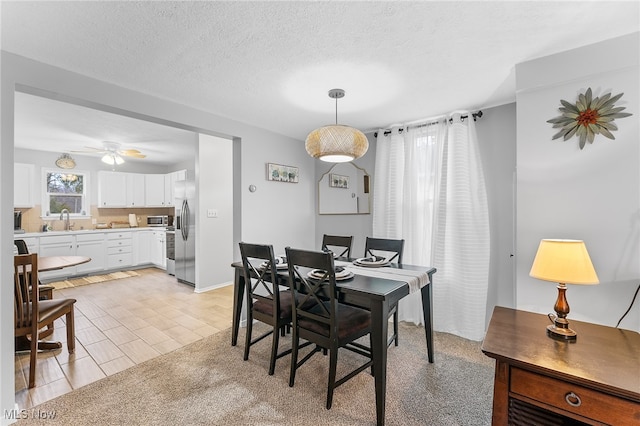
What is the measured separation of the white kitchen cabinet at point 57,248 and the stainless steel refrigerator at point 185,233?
2000mm

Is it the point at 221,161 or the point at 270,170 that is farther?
the point at 221,161

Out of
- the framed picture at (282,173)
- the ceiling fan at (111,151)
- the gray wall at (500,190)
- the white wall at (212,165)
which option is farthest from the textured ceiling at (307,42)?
the ceiling fan at (111,151)

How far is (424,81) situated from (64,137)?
5.25 m

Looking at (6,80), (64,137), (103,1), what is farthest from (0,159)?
(64,137)

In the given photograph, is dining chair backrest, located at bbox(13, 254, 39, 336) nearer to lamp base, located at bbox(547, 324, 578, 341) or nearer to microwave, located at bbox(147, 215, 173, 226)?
lamp base, located at bbox(547, 324, 578, 341)

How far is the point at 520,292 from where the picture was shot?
213 centimetres

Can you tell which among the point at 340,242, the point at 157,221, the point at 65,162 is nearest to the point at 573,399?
the point at 340,242

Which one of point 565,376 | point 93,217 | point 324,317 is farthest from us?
point 93,217

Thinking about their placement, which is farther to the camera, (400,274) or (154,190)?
(154,190)

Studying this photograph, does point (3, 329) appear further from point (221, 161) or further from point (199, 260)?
point (221, 161)

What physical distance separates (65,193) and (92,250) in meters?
1.28

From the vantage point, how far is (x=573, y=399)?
1.14 meters

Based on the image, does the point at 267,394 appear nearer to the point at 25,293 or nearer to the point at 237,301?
the point at 237,301

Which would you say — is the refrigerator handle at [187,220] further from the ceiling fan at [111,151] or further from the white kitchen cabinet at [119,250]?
the white kitchen cabinet at [119,250]
